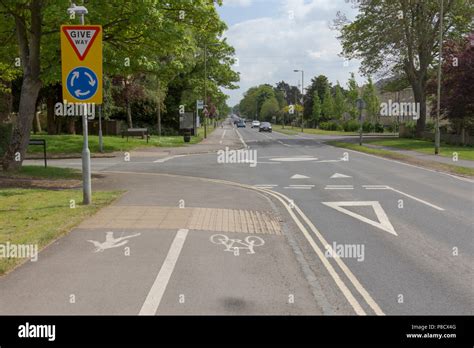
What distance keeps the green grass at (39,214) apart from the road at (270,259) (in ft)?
0.91

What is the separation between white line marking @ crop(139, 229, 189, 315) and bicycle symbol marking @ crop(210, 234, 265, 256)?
0.57 m

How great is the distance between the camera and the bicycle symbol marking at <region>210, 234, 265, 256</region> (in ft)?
25.0

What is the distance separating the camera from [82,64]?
34.8ft

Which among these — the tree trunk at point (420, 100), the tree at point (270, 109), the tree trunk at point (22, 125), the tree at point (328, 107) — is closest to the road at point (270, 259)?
the tree trunk at point (22, 125)

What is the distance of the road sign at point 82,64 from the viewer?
34.4 feet

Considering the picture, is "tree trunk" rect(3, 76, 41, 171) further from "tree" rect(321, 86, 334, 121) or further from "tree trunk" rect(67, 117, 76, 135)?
"tree" rect(321, 86, 334, 121)

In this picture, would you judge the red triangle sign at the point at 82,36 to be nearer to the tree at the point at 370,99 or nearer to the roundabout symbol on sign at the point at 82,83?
the roundabout symbol on sign at the point at 82,83

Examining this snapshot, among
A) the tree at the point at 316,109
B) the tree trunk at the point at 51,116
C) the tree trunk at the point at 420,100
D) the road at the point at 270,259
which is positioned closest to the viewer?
the road at the point at 270,259

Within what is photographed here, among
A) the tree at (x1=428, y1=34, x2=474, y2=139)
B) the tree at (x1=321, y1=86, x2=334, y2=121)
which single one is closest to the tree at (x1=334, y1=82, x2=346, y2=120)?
the tree at (x1=321, y1=86, x2=334, y2=121)

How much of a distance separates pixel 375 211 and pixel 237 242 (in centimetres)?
436

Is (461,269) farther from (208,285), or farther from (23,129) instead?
(23,129)
